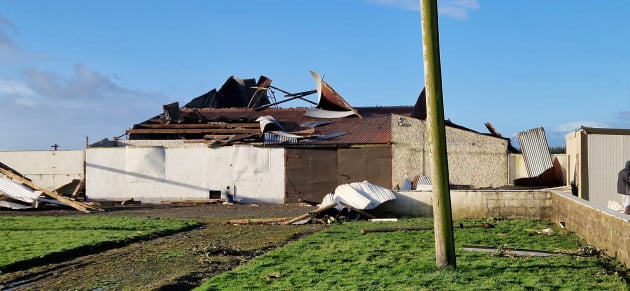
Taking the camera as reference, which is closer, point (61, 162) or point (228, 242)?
point (228, 242)

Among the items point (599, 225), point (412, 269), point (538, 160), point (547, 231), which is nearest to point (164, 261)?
point (412, 269)

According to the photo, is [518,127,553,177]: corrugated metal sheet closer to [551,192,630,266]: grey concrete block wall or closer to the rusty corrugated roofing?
the rusty corrugated roofing

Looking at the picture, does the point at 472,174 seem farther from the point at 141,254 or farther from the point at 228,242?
the point at 141,254

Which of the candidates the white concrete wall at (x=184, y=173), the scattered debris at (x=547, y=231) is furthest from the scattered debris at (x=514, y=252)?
the white concrete wall at (x=184, y=173)

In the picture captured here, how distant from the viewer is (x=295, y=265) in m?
11.8

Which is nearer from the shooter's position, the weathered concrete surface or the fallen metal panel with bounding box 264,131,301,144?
the weathered concrete surface

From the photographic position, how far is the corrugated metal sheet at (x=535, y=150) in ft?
85.3

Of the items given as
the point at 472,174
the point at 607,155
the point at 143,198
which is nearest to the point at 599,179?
the point at 607,155

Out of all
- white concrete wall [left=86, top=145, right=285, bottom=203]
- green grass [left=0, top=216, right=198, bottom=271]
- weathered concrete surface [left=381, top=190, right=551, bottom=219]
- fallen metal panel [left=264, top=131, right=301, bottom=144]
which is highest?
fallen metal panel [left=264, top=131, right=301, bottom=144]

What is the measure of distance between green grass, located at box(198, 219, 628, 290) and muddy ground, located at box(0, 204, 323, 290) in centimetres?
86

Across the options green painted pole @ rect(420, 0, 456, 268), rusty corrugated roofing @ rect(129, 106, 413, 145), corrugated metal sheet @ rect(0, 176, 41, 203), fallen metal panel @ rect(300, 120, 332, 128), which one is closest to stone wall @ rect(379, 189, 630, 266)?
green painted pole @ rect(420, 0, 456, 268)

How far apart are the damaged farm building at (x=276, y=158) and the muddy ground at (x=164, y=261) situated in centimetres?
1000

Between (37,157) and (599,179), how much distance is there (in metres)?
27.1

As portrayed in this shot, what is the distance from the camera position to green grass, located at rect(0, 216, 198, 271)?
1408cm
